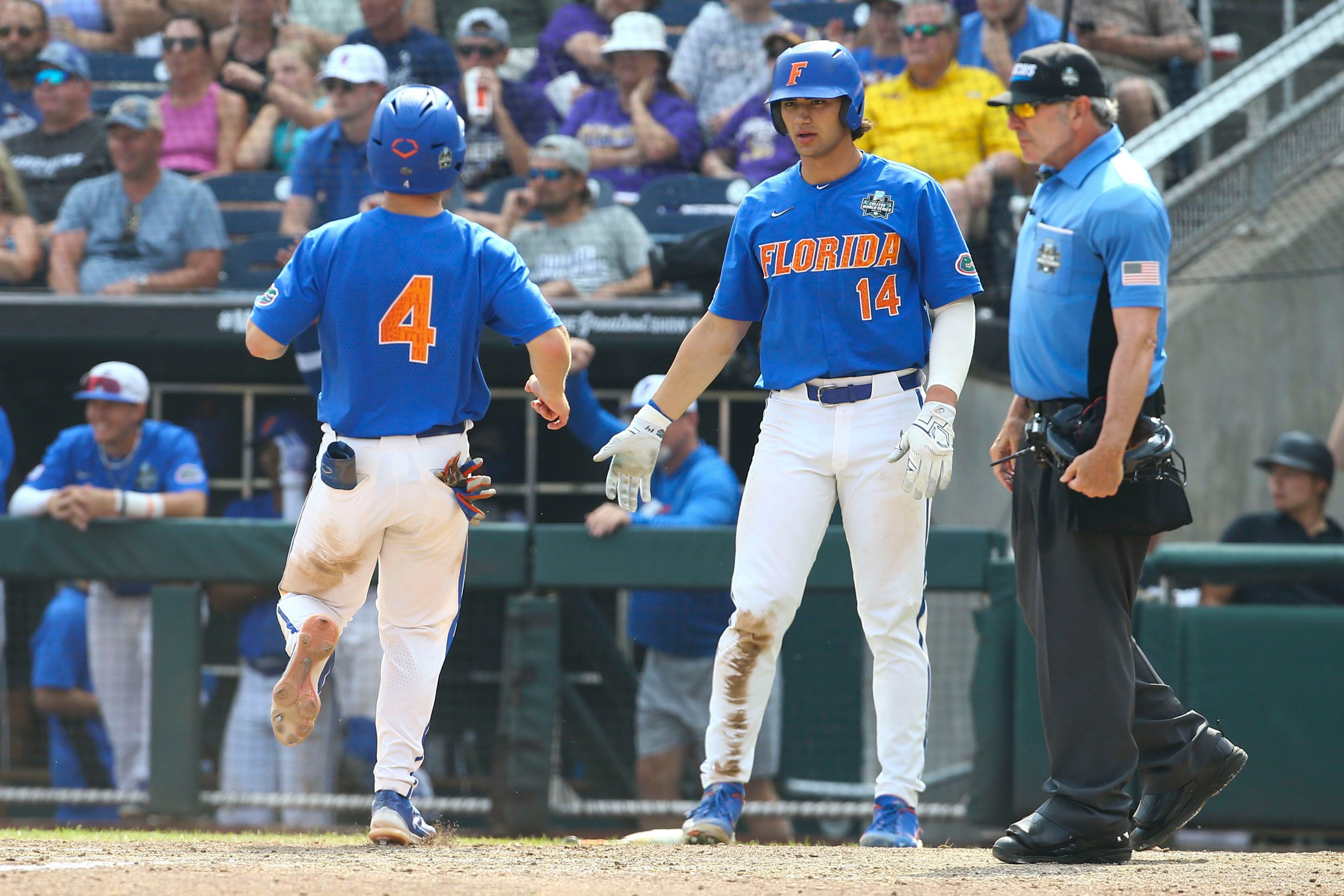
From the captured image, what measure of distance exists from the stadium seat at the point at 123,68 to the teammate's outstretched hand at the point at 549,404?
19.7 feet

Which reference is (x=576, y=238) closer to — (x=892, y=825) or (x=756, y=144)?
(x=756, y=144)

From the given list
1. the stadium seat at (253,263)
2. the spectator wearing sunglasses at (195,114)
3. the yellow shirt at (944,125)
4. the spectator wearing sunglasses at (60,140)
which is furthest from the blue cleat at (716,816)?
the spectator wearing sunglasses at (195,114)

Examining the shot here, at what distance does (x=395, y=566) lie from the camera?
3785 millimetres

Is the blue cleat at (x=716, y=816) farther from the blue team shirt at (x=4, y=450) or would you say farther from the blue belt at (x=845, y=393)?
the blue team shirt at (x=4, y=450)

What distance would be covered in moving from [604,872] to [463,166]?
10.6ft

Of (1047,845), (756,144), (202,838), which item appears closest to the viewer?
(1047,845)

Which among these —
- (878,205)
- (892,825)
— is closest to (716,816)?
(892,825)

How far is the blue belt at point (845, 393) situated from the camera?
145 inches

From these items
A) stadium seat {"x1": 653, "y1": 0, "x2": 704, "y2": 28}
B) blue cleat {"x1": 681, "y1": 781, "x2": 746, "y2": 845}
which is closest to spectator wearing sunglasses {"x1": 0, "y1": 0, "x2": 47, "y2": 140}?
stadium seat {"x1": 653, "y1": 0, "x2": 704, "y2": 28}

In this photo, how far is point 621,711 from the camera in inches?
233

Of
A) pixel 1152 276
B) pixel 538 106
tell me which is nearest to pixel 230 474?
pixel 538 106

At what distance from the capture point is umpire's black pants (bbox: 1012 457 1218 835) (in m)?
3.24

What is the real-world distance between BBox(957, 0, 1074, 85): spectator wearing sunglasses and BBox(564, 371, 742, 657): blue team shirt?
293 cm

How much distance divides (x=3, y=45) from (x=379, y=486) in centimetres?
622
